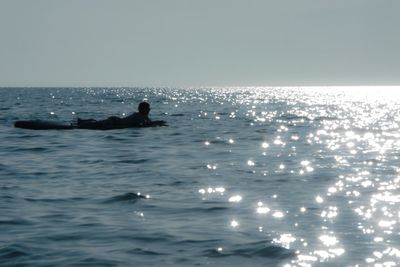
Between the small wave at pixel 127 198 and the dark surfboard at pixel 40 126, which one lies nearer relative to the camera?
the small wave at pixel 127 198

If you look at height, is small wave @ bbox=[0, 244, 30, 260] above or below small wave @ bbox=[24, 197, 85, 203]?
above

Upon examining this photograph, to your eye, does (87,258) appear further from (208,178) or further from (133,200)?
(208,178)

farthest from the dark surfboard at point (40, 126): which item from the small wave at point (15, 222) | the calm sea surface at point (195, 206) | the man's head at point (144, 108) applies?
the small wave at point (15, 222)

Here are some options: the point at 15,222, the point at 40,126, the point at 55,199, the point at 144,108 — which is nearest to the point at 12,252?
the point at 15,222

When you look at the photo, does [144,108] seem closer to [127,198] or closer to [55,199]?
[127,198]

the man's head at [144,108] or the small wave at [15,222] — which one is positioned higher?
the man's head at [144,108]

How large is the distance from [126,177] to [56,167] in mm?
2831

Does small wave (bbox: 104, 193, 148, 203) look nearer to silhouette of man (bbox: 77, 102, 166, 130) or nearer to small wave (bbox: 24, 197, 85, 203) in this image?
small wave (bbox: 24, 197, 85, 203)

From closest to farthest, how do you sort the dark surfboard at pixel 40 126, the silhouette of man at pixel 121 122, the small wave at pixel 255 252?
the small wave at pixel 255 252 → the dark surfboard at pixel 40 126 → the silhouette of man at pixel 121 122

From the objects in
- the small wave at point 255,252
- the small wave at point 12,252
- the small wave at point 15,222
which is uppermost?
the small wave at point 255,252

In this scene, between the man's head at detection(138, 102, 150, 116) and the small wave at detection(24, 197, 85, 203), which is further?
the man's head at detection(138, 102, 150, 116)

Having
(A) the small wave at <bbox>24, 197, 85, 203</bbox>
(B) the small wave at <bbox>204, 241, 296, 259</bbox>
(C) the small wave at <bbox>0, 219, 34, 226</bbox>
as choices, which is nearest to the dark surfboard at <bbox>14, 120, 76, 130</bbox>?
(A) the small wave at <bbox>24, 197, 85, 203</bbox>

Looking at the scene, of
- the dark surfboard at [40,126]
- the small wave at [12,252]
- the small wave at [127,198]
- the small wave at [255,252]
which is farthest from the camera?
the dark surfboard at [40,126]

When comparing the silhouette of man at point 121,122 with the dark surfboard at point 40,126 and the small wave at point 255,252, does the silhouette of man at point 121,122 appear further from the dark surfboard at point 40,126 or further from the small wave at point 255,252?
the small wave at point 255,252
